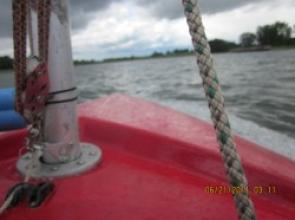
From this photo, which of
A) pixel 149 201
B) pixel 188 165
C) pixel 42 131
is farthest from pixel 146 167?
pixel 42 131

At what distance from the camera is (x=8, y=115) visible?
175 centimetres

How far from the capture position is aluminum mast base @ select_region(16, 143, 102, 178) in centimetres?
124

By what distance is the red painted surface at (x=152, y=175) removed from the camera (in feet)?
3.76

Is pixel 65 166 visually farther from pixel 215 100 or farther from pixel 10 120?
pixel 215 100

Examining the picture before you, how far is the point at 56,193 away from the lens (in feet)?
3.98

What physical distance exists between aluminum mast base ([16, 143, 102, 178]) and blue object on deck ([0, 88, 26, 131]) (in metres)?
0.42

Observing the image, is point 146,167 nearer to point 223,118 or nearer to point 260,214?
point 260,214

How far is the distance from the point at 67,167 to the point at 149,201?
1.06ft

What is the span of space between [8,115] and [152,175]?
2.69ft

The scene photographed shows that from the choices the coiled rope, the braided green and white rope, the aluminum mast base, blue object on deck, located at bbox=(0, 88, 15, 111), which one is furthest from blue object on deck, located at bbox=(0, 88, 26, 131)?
the braided green and white rope

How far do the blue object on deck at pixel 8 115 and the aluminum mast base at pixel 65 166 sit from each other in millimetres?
424
